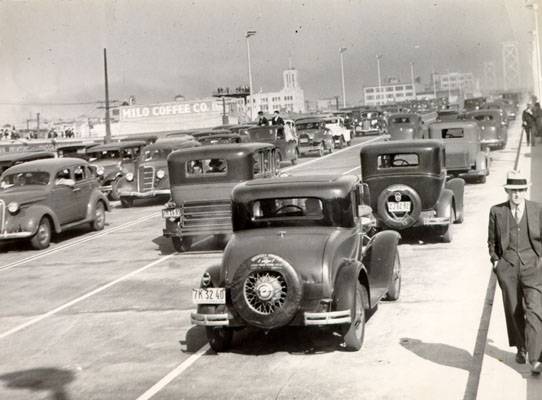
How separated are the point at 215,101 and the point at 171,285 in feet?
339

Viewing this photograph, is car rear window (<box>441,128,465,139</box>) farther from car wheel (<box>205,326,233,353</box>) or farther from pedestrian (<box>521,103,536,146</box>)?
car wheel (<box>205,326,233,353</box>)

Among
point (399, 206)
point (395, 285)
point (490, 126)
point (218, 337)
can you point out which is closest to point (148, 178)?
point (399, 206)

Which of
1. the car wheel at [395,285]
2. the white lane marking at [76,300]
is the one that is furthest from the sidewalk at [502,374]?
the white lane marking at [76,300]

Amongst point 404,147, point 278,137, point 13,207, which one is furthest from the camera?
point 278,137

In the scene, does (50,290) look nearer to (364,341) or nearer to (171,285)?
(171,285)

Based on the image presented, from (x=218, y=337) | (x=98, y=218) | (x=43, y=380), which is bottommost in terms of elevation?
(x=43, y=380)

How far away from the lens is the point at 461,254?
13203 mm

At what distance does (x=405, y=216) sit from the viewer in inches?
536

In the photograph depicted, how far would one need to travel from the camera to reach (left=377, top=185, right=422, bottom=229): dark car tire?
13555 millimetres

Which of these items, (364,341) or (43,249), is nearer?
(364,341)

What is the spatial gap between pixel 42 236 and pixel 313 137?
83.7ft

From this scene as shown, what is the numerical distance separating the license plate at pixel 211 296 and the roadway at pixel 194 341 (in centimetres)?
67

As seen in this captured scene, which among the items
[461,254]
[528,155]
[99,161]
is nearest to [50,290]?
[461,254]

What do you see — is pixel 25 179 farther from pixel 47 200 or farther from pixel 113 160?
pixel 113 160
